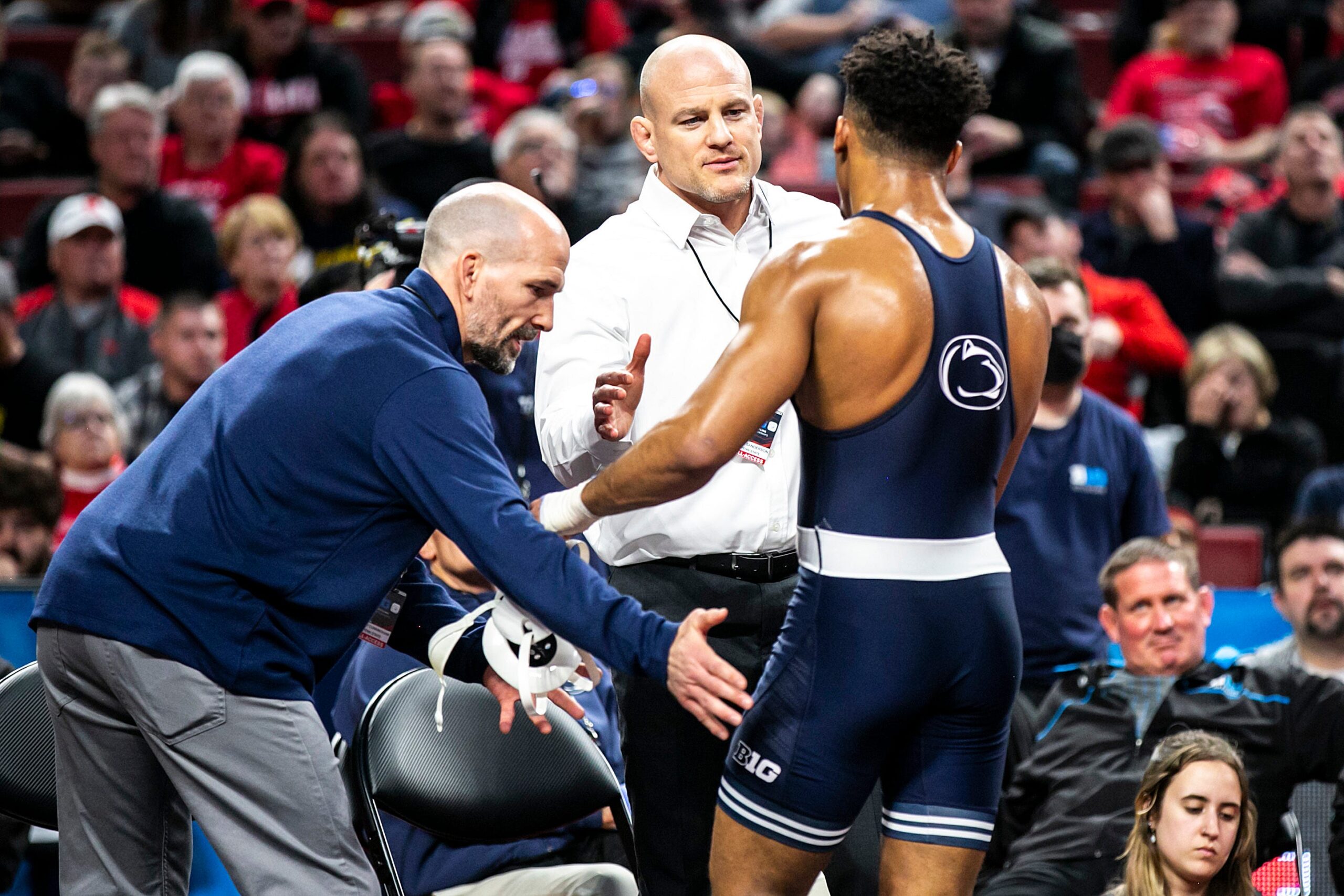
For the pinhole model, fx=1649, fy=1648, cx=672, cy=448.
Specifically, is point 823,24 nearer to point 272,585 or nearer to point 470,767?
point 470,767

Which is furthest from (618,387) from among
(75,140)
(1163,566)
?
(75,140)

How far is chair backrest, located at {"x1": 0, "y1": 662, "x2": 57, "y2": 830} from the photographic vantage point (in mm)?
3473

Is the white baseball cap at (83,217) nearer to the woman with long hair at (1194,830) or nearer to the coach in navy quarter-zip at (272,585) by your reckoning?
the coach in navy quarter-zip at (272,585)

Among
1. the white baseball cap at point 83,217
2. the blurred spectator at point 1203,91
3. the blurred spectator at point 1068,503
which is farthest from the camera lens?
the blurred spectator at point 1203,91

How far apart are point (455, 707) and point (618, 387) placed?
93cm

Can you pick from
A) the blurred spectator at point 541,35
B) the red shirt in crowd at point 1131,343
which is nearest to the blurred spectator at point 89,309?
the blurred spectator at point 541,35

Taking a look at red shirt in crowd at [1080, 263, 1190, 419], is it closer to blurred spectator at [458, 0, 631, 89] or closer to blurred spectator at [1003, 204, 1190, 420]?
blurred spectator at [1003, 204, 1190, 420]

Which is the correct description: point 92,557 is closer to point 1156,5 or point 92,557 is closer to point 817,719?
point 817,719

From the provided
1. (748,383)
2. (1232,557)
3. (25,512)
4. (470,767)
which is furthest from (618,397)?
(1232,557)

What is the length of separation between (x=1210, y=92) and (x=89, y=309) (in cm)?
592

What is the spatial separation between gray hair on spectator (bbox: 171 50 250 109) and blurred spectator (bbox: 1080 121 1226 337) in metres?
4.29

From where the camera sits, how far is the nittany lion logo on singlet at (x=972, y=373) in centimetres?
271

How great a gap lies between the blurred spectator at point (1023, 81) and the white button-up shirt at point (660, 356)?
17.8 ft

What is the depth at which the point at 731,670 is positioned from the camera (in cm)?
271
